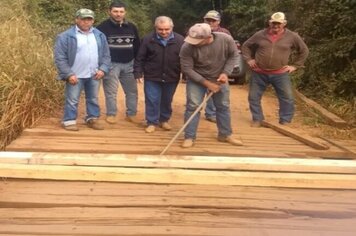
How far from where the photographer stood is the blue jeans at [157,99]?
242 inches

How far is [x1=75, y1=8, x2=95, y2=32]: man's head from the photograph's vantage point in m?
5.63

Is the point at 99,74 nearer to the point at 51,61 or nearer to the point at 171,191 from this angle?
the point at 171,191

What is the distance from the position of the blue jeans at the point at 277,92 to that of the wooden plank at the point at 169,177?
2.59 meters

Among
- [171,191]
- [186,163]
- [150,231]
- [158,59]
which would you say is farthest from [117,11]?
[150,231]

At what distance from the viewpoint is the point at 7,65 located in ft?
Answer: 22.3

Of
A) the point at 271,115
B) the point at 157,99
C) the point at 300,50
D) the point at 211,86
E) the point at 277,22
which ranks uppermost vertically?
the point at 277,22

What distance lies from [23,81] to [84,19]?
148 centimetres

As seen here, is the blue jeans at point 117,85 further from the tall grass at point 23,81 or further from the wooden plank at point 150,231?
the wooden plank at point 150,231

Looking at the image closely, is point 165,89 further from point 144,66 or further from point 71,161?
point 71,161

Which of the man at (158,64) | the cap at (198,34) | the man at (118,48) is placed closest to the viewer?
the cap at (198,34)

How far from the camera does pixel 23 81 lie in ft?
21.7

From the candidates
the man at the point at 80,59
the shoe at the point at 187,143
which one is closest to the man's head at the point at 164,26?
the man at the point at 80,59

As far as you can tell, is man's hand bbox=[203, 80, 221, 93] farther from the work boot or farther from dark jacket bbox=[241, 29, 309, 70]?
the work boot

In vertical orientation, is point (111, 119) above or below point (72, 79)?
below
